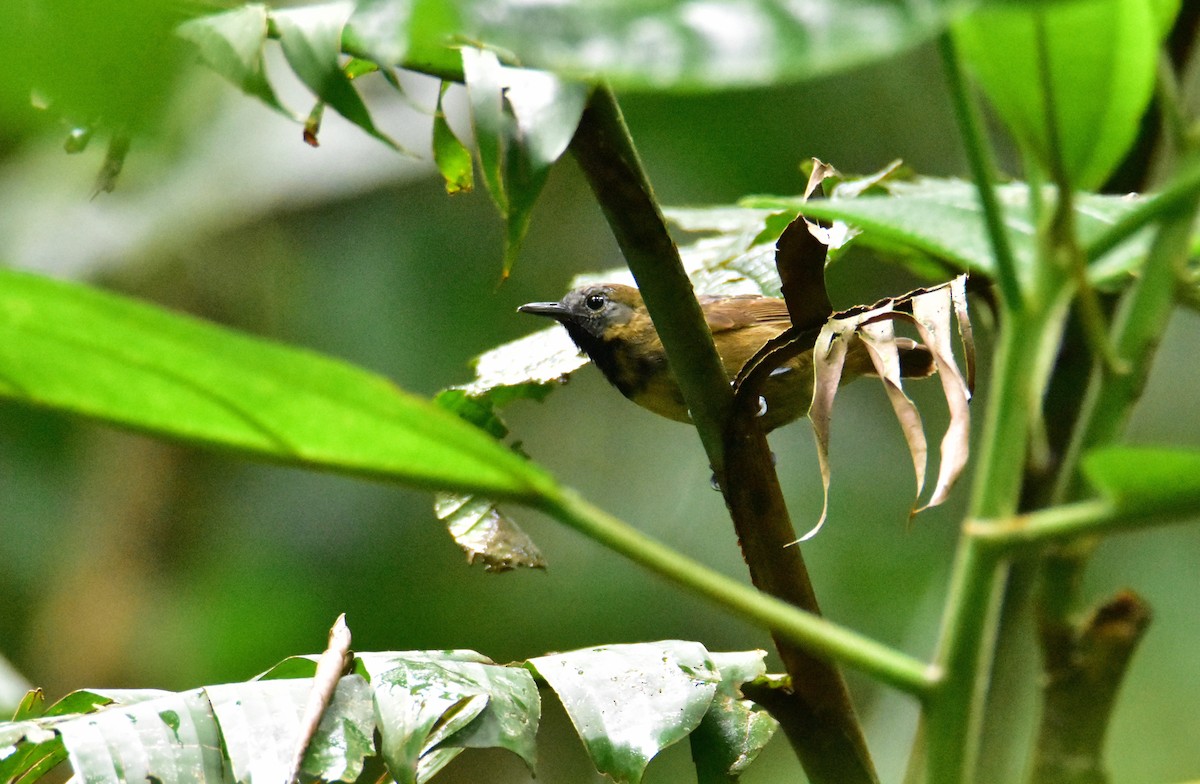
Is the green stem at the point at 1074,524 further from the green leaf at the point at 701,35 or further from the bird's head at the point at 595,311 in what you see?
the bird's head at the point at 595,311

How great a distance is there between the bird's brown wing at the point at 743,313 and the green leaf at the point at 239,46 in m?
2.40

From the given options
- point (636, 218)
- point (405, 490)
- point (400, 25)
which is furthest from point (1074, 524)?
point (405, 490)

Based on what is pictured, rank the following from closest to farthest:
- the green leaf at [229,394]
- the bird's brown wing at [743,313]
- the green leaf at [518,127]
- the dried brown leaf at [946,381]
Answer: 1. the green leaf at [229,394]
2. the dried brown leaf at [946,381]
3. the green leaf at [518,127]
4. the bird's brown wing at [743,313]

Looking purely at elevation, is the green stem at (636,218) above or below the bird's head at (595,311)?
above

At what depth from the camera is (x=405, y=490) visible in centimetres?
680

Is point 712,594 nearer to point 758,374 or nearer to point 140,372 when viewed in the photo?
point 140,372

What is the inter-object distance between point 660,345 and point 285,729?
2.34 m

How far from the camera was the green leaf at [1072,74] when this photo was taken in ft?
2.25

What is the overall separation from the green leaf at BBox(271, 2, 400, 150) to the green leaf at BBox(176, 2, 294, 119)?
28 mm

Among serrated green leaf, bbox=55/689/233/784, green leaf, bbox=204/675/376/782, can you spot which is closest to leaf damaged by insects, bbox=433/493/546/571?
green leaf, bbox=204/675/376/782

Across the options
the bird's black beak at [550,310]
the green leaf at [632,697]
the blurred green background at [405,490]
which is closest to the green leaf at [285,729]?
the green leaf at [632,697]

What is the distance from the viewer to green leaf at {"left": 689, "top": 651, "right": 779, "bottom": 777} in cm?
154

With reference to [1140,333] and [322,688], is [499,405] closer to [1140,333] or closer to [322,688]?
[322,688]

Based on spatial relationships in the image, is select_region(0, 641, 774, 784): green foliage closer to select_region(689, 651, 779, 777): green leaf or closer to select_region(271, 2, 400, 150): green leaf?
select_region(689, 651, 779, 777): green leaf
